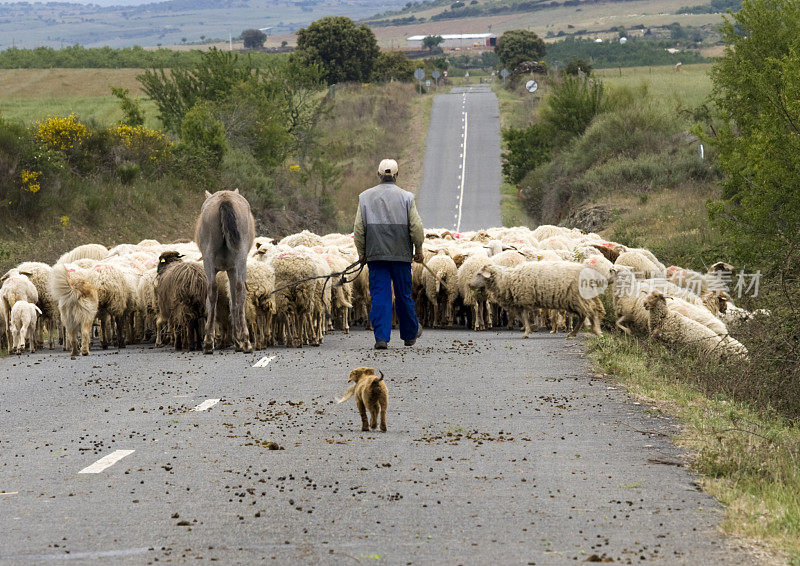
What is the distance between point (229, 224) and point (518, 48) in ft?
308

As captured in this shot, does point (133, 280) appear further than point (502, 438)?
Yes

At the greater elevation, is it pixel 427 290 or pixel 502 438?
pixel 502 438

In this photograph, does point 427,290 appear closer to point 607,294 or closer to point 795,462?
point 607,294

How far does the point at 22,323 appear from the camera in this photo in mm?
17797

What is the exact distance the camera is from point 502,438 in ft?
30.5

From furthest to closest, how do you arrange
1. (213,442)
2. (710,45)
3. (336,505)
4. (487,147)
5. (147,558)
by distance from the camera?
(710,45) → (487,147) → (213,442) → (336,505) → (147,558)

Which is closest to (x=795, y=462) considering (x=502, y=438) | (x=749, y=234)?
(x=502, y=438)

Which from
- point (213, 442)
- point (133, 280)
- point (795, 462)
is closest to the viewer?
point (795, 462)

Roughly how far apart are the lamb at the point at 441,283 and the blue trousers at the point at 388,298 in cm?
400

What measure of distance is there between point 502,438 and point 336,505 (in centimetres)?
254

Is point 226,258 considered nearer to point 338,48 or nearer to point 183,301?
point 183,301

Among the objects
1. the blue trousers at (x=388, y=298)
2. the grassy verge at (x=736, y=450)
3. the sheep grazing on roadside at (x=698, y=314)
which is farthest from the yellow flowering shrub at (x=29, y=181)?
the grassy verge at (x=736, y=450)

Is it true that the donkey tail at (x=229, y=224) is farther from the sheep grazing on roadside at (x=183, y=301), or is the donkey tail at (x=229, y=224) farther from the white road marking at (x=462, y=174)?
the white road marking at (x=462, y=174)

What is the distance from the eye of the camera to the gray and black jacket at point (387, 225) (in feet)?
51.4
